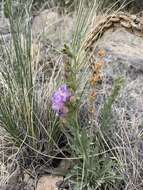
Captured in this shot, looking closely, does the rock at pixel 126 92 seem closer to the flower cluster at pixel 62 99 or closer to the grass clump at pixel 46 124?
the grass clump at pixel 46 124

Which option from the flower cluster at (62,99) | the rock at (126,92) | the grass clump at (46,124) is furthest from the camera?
the rock at (126,92)

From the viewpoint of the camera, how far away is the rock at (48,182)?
2.17 m

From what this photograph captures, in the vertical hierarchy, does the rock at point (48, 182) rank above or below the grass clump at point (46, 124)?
below

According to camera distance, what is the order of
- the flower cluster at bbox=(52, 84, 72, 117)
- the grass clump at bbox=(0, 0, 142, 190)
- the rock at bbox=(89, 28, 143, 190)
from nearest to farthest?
the flower cluster at bbox=(52, 84, 72, 117) < the grass clump at bbox=(0, 0, 142, 190) < the rock at bbox=(89, 28, 143, 190)

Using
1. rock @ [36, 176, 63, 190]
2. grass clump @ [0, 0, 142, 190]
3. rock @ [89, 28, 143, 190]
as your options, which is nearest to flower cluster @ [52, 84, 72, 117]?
grass clump @ [0, 0, 142, 190]

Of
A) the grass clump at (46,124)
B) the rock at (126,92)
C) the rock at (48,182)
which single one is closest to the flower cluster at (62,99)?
the grass clump at (46,124)

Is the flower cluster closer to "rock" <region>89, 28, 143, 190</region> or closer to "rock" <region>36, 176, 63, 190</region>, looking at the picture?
"rock" <region>89, 28, 143, 190</region>

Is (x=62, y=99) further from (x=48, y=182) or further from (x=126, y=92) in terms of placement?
(x=126, y=92)

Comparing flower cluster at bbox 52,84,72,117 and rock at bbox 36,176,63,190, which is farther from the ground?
flower cluster at bbox 52,84,72,117

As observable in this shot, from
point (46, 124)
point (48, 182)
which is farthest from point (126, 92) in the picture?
point (48, 182)

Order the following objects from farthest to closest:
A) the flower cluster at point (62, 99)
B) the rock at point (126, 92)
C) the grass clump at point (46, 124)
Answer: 1. the rock at point (126, 92)
2. the grass clump at point (46, 124)
3. the flower cluster at point (62, 99)

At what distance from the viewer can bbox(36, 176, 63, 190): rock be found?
2166 millimetres

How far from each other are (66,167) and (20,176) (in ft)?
0.78

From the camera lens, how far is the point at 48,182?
86.2 inches
